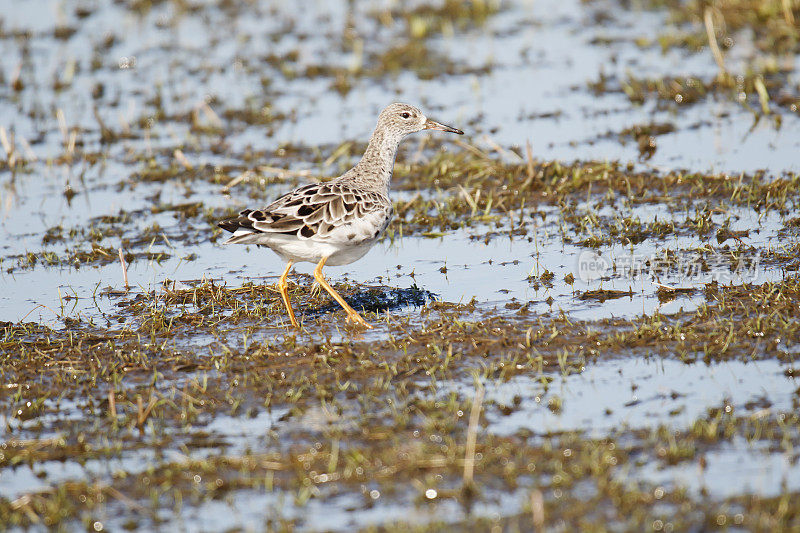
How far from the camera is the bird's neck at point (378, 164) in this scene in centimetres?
920

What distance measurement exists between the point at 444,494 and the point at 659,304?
3.47 metres

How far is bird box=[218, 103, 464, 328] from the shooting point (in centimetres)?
825

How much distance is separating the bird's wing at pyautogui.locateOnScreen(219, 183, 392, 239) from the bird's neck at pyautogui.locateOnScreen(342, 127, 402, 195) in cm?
36

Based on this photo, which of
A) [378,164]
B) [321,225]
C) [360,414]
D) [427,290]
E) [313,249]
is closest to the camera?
[360,414]

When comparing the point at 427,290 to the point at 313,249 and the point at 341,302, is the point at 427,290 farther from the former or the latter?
the point at 313,249

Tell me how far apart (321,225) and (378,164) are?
1.28 metres

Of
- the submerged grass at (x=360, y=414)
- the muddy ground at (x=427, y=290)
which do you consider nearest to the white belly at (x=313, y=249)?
the muddy ground at (x=427, y=290)

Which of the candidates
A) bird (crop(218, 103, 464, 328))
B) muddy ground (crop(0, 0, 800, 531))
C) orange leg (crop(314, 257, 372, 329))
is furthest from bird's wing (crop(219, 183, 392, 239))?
muddy ground (crop(0, 0, 800, 531))

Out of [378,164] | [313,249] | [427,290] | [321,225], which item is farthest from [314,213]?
[427,290]

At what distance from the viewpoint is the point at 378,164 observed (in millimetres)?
9398

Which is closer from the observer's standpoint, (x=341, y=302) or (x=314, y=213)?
(x=314, y=213)

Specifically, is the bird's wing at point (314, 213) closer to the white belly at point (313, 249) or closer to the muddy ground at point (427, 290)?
the white belly at point (313, 249)

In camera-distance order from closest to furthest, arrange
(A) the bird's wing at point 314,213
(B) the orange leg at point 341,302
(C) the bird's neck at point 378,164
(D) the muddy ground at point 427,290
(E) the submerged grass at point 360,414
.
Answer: (E) the submerged grass at point 360,414
(D) the muddy ground at point 427,290
(A) the bird's wing at point 314,213
(B) the orange leg at point 341,302
(C) the bird's neck at point 378,164

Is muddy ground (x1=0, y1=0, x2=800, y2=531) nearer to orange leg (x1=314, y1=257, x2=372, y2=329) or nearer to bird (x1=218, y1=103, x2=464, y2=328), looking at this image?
orange leg (x1=314, y1=257, x2=372, y2=329)
